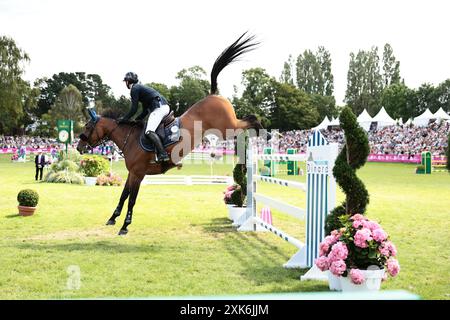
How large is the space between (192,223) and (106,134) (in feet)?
8.77

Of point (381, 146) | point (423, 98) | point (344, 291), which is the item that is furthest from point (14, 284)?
point (423, 98)

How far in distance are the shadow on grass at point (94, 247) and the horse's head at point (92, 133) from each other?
6.35 feet

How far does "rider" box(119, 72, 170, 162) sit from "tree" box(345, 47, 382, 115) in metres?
81.3

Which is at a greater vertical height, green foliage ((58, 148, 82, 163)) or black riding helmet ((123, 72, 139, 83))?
black riding helmet ((123, 72, 139, 83))

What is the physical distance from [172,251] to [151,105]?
257 centimetres

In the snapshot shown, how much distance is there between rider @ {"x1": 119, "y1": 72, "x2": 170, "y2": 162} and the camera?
7988mm

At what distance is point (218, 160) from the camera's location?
4125 centimetres

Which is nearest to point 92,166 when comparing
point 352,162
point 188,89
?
point 352,162

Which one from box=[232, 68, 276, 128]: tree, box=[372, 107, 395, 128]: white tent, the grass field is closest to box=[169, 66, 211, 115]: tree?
box=[232, 68, 276, 128]: tree

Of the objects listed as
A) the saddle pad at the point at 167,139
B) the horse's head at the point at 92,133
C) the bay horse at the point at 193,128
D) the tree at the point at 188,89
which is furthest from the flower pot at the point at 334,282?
the tree at the point at 188,89

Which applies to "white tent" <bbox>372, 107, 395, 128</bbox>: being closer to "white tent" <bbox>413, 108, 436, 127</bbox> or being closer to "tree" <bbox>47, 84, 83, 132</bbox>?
"white tent" <bbox>413, 108, 436, 127</bbox>

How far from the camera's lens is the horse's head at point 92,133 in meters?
8.80

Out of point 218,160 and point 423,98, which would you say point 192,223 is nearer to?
point 218,160

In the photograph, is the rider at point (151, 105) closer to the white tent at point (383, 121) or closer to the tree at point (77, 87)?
the white tent at point (383, 121)
